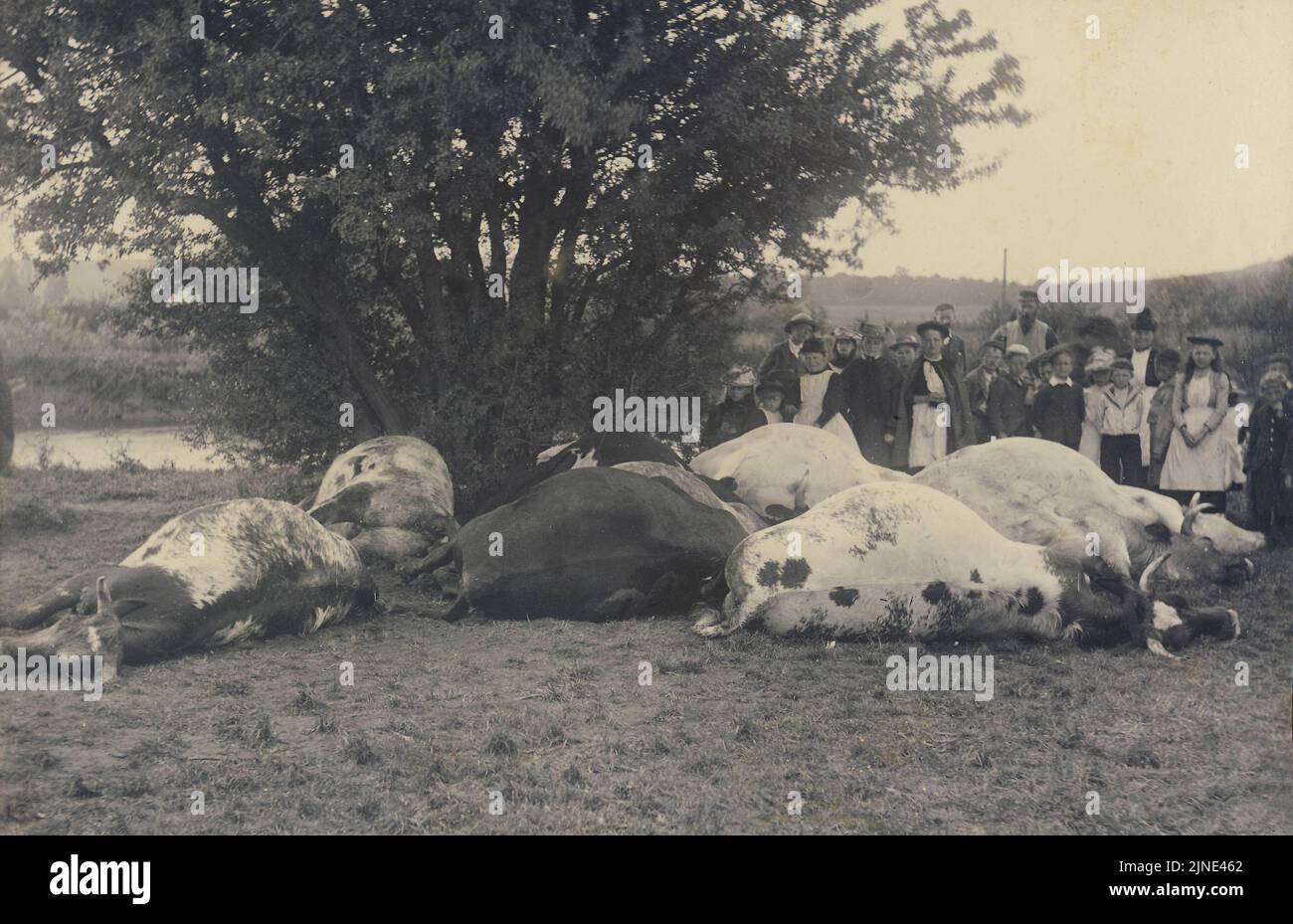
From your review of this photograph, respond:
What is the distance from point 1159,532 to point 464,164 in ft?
22.0

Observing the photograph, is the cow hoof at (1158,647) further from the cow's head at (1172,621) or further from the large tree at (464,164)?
the large tree at (464,164)

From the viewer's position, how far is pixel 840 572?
7145 mm

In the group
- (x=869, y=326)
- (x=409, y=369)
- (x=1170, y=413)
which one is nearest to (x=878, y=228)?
(x=869, y=326)

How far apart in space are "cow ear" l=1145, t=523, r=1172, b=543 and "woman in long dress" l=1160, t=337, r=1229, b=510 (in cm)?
217

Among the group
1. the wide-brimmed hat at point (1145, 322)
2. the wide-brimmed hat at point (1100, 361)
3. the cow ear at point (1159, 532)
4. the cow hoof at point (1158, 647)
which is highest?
the wide-brimmed hat at point (1145, 322)

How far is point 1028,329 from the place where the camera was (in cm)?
1287

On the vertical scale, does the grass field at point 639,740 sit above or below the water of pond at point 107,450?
below

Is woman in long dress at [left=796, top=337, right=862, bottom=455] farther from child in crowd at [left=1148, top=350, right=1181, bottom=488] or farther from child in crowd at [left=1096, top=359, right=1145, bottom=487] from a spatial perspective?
child in crowd at [left=1148, top=350, right=1181, bottom=488]

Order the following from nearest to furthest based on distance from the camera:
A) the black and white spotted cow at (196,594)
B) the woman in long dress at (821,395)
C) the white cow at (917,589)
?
the black and white spotted cow at (196,594), the white cow at (917,589), the woman in long dress at (821,395)

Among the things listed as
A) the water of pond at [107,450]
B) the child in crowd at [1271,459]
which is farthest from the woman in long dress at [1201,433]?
the water of pond at [107,450]

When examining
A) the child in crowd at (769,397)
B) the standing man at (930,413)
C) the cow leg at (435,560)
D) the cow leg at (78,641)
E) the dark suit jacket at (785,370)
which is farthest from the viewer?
the dark suit jacket at (785,370)

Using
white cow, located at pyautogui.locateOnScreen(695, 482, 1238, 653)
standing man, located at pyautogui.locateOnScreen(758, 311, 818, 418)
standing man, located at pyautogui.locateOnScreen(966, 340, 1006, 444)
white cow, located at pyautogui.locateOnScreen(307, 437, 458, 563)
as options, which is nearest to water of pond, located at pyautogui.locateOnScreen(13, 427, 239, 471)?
white cow, located at pyautogui.locateOnScreen(307, 437, 458, 563)

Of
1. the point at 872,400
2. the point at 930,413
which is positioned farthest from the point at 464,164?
the point at 930,413

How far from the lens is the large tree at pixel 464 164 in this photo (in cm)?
952
